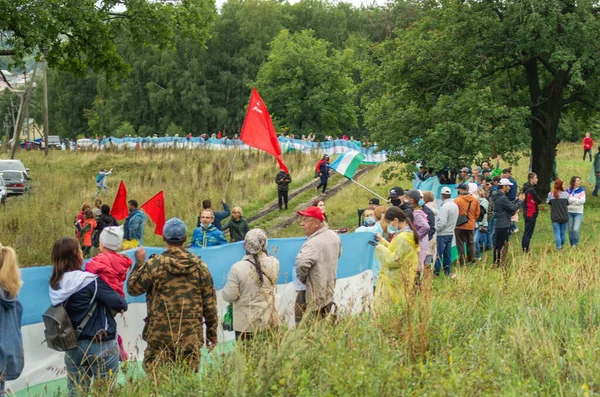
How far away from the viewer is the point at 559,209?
17.0m

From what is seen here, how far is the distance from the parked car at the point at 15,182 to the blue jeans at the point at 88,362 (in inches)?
1205

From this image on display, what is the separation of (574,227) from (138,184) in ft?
68.5

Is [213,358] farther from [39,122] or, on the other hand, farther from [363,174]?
[39,122]

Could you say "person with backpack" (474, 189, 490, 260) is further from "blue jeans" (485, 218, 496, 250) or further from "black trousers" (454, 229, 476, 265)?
"black trousers" (454, 229, 476, 265)

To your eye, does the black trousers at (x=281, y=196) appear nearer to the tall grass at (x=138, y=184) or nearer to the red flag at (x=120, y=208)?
the tall grass at (x=138, y=184)

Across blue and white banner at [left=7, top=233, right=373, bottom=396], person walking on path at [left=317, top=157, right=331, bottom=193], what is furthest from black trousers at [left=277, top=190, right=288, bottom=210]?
blue and white banner at [left=7, top=233, right=373, bottom=396]

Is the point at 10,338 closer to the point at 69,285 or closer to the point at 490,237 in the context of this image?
the point at 69,285

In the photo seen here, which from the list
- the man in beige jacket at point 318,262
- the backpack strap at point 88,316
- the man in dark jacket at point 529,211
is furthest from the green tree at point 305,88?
the backpack strap at point 88,316

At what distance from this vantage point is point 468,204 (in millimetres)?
16125

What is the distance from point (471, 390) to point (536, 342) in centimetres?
135

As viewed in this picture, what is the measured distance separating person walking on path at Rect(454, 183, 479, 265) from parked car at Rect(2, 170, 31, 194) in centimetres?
2493

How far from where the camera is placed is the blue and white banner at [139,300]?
8.19 meters

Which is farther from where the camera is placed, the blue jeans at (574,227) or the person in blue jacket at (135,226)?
the blue jeans at (574,227)

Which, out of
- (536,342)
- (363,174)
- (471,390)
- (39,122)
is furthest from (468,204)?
(39,122)
